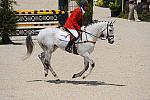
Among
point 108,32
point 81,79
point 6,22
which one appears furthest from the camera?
point 6,22

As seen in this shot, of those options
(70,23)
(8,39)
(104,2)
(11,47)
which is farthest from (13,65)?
(104,2)

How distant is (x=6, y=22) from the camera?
73.7 feet

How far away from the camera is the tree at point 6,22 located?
22422 millimetres

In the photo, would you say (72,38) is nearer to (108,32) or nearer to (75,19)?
(75,19)

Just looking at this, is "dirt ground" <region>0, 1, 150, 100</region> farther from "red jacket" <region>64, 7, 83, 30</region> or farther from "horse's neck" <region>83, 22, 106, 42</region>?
"red jacket" <region>64, 7, 83, 30</region>

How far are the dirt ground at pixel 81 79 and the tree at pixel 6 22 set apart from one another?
1025 millimetres

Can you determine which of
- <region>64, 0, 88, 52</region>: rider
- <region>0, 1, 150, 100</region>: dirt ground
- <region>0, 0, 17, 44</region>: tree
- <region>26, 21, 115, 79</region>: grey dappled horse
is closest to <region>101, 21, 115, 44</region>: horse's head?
<region>26, 21, 115, 79</region>: grey dappled horse

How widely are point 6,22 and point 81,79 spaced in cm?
1014

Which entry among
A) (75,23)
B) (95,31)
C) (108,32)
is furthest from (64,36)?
(108,32)

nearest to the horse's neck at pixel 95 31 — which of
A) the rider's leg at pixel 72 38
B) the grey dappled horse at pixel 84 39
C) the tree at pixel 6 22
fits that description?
the grey dappled horse at pixel 84 39

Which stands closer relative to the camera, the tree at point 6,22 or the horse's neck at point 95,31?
the horse's neck at point 95,31

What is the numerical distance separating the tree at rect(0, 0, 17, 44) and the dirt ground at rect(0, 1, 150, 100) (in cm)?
103

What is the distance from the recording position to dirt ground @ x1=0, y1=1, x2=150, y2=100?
35.2 feet

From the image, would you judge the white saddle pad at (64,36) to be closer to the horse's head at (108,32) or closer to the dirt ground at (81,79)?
the horse's head at (108,32)
